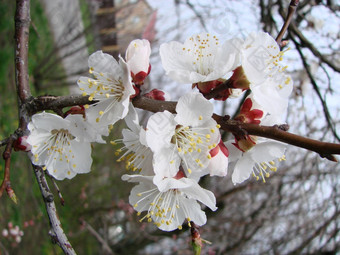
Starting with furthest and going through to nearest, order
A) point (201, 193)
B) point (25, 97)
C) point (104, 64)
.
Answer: point (25, 97), point (104, 64), point (201, 193)

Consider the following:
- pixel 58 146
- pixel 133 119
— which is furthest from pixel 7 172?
pixel 133 119

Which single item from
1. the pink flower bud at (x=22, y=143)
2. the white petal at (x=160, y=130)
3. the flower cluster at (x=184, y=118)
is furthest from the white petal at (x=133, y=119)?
the pink flower bud at (x=22, y=143)

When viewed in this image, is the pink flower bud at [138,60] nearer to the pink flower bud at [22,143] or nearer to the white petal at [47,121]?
the white petal at [47,121]

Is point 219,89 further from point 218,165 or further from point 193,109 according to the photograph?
point 218,165

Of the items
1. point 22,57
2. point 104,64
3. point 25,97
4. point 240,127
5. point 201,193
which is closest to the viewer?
point 240,127

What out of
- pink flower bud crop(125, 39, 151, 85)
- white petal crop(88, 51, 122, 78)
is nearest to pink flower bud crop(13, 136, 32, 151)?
white petal crop(88, 51, 122, 78)

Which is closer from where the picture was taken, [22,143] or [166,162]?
[166,162]

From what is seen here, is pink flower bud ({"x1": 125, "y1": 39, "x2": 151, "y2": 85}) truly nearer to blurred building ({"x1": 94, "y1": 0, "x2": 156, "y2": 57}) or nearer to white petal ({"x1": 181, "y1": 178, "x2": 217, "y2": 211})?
white petal ({"x1": 181, "y1": 178, "x2": 217, "y2": 211})

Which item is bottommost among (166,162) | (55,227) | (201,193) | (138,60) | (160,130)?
(55,227)

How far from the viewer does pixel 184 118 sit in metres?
1.01

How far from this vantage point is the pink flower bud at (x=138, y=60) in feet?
3.59

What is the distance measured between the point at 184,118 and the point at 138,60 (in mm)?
276

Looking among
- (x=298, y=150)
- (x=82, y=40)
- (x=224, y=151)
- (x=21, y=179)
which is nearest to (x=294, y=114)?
(x=298, y=150)

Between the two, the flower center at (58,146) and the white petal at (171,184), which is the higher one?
the white petal at (171,184)
